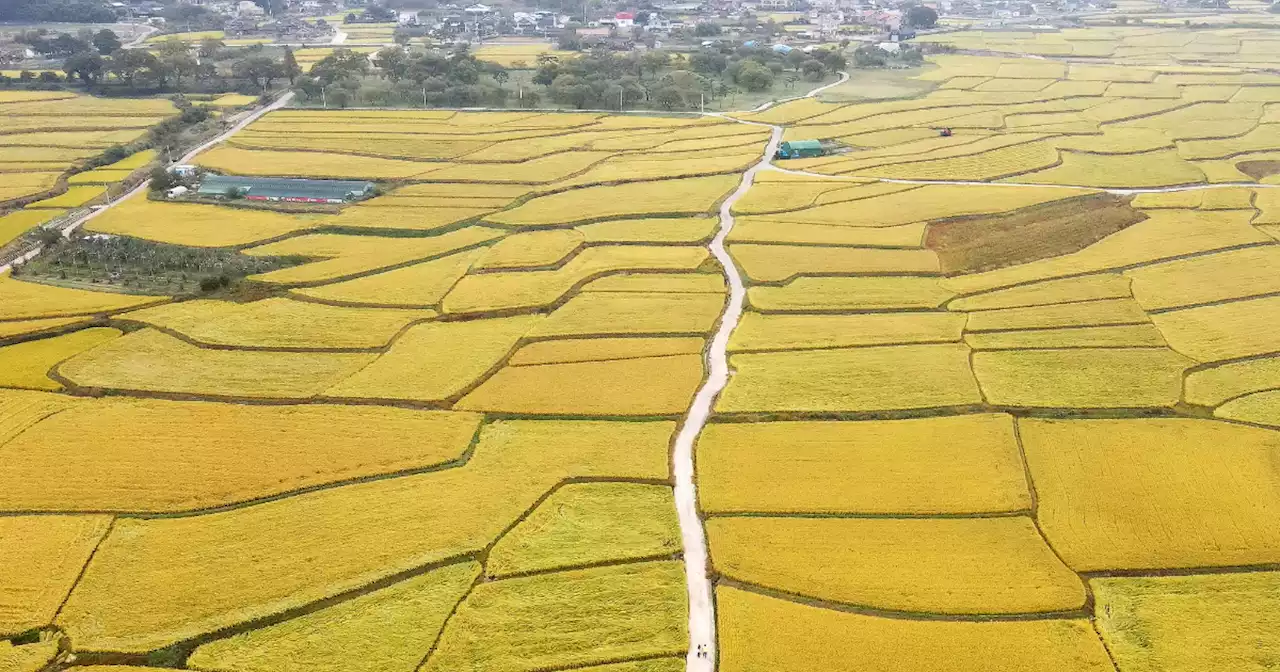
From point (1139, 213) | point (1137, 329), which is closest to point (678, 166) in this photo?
point (1139, 213)

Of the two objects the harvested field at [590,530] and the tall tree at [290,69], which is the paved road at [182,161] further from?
the harvested field at [590,530]

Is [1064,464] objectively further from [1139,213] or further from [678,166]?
[678,166]

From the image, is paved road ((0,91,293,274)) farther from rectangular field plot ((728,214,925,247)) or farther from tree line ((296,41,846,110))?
rectangular field plot ((728,214,925,247))

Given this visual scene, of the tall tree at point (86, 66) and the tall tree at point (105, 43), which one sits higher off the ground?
the tall tree at point (105, 43)

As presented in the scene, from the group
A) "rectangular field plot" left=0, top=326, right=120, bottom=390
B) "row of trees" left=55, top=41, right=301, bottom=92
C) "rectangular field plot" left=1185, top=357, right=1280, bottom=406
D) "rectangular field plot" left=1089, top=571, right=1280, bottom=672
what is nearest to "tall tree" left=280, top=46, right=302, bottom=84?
"row of trees" left=55, top=41, right=301, bottom=92

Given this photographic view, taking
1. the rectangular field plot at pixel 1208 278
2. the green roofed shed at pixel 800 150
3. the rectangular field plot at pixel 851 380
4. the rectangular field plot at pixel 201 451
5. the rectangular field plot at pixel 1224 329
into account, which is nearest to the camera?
the rectangular field plot at pixel 201 451

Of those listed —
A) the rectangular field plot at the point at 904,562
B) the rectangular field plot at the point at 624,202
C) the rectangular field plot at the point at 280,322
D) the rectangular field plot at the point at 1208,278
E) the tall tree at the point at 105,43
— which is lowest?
the rectangular field plot at the point at 904,562

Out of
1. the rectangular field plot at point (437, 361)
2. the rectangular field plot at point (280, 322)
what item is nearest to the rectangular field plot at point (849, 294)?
the rectangular field plot at point (437, 361)
